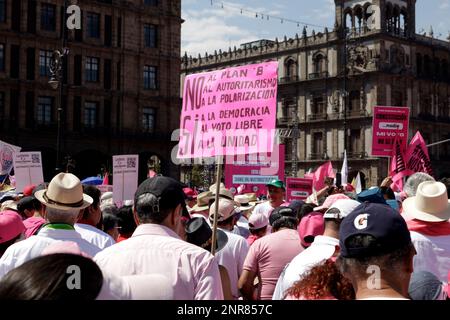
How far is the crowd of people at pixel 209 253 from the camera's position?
2350 mm

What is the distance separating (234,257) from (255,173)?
11.1m

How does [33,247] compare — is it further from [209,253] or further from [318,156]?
[318,156]

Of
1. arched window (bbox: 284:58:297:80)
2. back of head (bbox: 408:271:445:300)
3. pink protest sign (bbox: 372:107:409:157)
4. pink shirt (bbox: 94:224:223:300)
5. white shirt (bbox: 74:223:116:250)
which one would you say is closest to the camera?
back of head (bbox: 408:271:445:300)

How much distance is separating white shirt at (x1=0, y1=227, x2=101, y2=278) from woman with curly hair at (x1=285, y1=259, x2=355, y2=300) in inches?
79.0

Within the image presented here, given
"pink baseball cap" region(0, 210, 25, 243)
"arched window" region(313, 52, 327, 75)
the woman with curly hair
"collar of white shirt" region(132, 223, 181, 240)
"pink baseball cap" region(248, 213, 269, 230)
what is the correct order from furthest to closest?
"arched window" region(313, 52, 327, 75), "pink baseball cap" region(248, 213, 269, 230), "pink baseball cap" region(0, 210, 25, 243), "collar of white shirt" region(132, 223, 181, 240), the woman with curly hair

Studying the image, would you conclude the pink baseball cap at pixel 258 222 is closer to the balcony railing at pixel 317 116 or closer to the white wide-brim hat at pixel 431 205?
the white wide-brim hat at pixel 431 205

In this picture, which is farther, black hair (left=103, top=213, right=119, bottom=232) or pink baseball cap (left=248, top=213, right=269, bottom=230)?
pink baseball cap (left=248, top=213, right=269, bottom=230)

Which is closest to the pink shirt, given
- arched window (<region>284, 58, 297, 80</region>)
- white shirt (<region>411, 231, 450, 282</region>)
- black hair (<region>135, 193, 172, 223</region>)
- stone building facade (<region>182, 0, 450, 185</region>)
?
black hair (<region>135, 193, 172, 223</region>)

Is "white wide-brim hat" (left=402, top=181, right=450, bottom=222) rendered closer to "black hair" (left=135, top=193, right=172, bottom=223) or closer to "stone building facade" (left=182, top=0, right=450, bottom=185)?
"black hair" (left=135, top=193, right=172, bottom=223)

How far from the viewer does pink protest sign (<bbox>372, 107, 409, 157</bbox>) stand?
1264cm

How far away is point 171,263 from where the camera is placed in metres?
3.46
